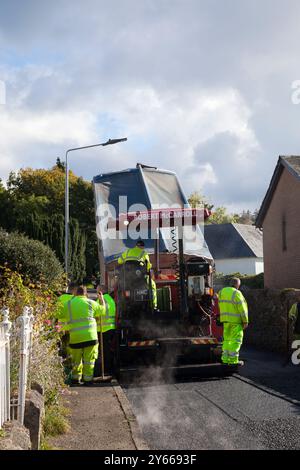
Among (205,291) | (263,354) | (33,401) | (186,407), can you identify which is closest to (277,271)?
(263,354)

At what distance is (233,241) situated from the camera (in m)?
53.9

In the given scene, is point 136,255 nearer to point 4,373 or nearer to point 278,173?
point 4,373

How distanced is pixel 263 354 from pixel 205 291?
15.4 ft

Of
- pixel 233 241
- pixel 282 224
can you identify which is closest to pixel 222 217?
pixel 233 241

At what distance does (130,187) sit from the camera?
15.5 meters

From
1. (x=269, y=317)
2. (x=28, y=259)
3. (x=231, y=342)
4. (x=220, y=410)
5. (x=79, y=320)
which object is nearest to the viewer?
(x=220, y=410)

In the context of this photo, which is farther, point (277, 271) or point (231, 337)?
point (277, 271)

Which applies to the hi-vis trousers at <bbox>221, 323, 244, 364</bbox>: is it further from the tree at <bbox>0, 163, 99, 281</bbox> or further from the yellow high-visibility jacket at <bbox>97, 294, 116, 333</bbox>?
the tree at <bbox>0, 163, 99, 281</bbox>

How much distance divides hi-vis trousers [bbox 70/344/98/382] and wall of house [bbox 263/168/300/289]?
1620 cm

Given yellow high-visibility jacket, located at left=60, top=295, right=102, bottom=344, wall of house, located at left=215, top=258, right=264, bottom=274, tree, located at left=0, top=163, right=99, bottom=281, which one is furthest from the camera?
wall of house, located at left=215, top=258, right=264, bottom=274

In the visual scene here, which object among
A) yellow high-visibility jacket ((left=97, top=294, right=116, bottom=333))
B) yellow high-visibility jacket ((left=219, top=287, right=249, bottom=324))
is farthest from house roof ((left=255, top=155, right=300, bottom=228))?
yellow high-visibility jacket ((left=97, top=294, right=116, bottom=333))

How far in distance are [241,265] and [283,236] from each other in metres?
25.7

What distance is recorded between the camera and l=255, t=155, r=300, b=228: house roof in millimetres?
24362
